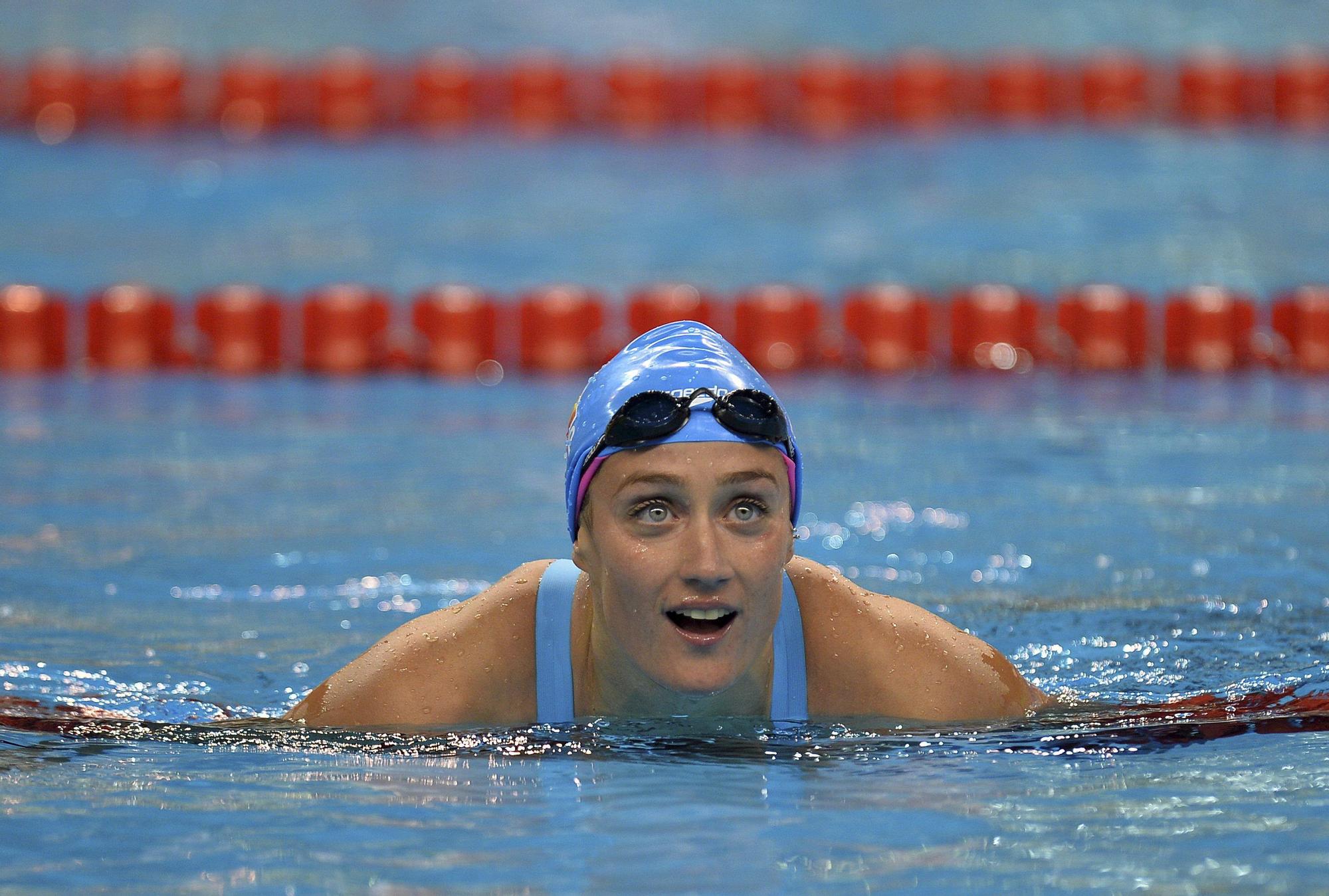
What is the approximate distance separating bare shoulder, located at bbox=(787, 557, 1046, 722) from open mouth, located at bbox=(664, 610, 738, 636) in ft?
1.17

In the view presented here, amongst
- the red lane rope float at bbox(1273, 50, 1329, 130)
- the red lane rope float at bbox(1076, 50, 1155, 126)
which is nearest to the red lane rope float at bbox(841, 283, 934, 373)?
the red lane rope float at bbox(1076, 50, 1155, 126)

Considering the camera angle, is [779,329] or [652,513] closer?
[652,513]

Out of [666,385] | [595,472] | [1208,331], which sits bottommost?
[595,472]

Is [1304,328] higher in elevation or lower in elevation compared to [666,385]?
higher

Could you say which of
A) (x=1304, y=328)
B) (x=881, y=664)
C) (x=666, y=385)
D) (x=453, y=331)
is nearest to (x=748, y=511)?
(x=666, y=385)

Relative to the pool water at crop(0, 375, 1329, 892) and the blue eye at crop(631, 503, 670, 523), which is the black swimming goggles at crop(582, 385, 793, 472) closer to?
the blue eye at crop(631, 503, 670, 523)

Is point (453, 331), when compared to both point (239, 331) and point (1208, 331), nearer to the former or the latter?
point (239, 331)

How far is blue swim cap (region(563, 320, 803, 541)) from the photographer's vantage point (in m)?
2.96

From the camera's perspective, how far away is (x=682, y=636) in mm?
2918

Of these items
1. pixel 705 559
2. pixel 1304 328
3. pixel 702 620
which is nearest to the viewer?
pixel 705 559

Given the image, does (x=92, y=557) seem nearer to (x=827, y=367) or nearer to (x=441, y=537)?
(x=441, y=537)

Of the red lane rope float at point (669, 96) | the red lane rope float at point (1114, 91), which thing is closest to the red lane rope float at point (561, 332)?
the red lane rope float at point (669, 96)

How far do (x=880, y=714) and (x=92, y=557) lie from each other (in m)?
3.10

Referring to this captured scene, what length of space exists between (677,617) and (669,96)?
441 inches
